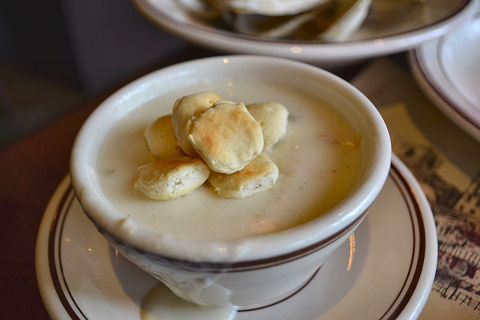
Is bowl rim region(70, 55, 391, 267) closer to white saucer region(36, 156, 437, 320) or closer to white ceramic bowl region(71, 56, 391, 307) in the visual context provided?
white ceramic bowl region(71, 56, 391, 307)

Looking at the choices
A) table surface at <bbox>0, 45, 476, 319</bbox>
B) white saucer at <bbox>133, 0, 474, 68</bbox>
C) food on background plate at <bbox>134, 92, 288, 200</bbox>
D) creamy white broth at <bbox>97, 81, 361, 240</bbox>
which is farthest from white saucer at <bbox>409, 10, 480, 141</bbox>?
food on background plate at <bbox>134, 92, 288, 200</bbox>

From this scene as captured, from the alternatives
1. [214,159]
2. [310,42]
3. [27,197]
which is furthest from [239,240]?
[310,42]

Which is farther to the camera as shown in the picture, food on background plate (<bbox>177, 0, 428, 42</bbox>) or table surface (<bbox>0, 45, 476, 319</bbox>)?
food on background plate (<bbox>177, 0, 428, 42</bbox>)

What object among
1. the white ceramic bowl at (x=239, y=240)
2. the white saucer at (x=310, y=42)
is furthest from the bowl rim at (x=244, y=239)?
the white saucer at (x=310, y=42)

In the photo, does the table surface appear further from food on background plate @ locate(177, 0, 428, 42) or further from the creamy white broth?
the creamy white broth

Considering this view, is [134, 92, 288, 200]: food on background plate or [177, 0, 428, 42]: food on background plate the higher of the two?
[134, 92, 288, 200]: food on background plate

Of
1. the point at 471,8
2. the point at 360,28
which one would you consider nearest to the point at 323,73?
the point at 360,28

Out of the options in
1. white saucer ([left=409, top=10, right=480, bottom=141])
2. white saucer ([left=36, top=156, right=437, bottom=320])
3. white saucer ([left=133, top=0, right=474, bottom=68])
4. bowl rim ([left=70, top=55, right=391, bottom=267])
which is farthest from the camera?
white saucer ([left=133, top=0, right=474, bottom=68])

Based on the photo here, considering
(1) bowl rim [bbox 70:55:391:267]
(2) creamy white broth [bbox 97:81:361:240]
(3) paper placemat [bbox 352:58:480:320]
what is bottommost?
(3) paper placemat [bbox 352:58:480:320]

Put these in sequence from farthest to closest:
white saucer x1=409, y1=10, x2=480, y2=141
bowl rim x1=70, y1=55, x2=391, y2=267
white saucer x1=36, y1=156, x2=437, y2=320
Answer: white saucer x1=409, y1=10, x2=480, y2=141 → white saucer x1=36, y1=156, x2=437, y2=320 → bowl rim x1=70, y1=55, x2=391, y2=267
